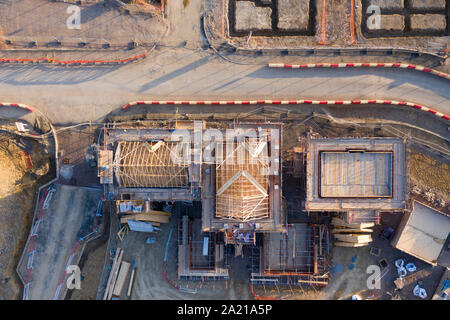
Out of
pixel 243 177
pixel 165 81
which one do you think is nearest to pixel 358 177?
pixel 243 177

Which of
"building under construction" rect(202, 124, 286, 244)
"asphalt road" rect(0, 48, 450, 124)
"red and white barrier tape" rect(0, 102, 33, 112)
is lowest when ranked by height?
"building under construction" rect(202, 124, 286, 244)

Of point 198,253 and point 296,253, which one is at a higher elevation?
point 296,253

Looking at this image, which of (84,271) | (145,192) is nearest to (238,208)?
(145,192)

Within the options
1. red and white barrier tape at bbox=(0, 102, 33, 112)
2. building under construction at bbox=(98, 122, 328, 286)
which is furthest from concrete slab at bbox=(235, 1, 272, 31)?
red and white barrier tape at bbox=(0, 102, 33, 112)

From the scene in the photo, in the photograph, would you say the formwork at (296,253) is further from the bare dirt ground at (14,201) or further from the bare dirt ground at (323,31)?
the bare dirt ground at (14,201)

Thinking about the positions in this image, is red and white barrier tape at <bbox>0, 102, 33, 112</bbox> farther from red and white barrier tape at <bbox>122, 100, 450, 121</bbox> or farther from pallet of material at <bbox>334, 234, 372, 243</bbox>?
pallet of material at <bbox>334, 234, 372, 243</bbox>

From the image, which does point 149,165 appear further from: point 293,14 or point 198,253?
point 293,14

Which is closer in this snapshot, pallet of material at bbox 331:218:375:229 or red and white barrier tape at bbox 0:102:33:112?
pallet of material at bbox 331:218:375:229
